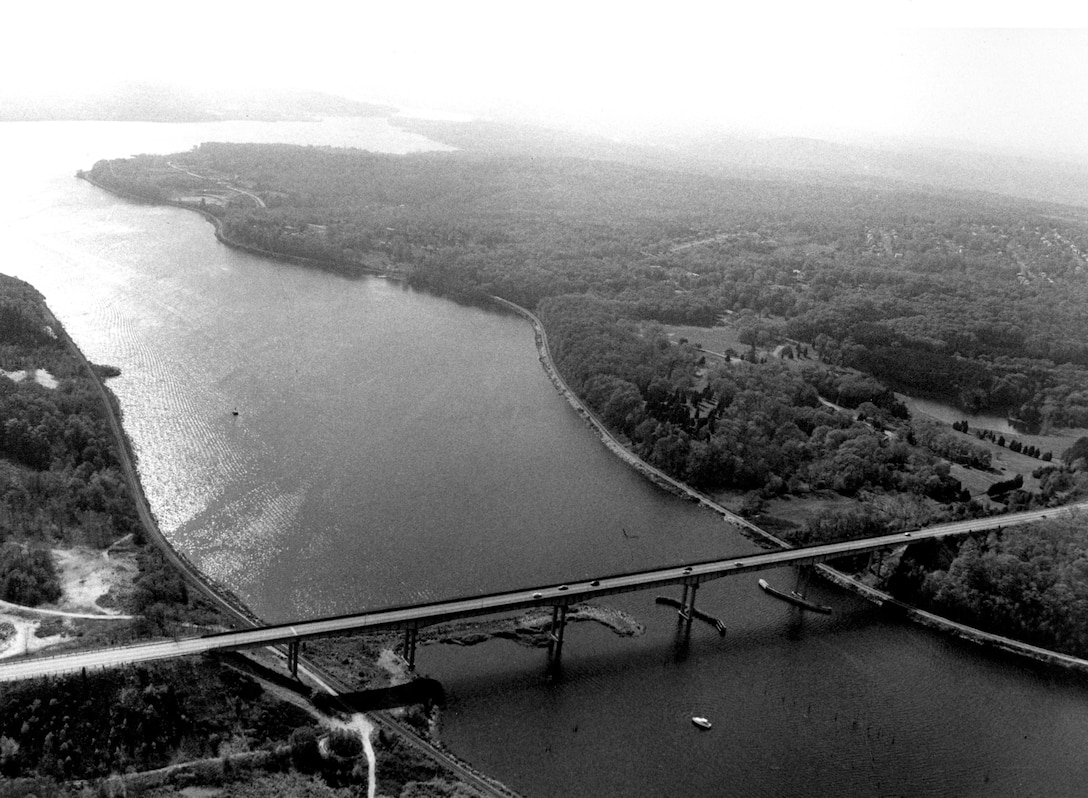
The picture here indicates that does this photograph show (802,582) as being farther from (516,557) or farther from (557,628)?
(516,557)

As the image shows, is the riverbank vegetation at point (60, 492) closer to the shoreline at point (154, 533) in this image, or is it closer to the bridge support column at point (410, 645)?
the shoreline at point (154, 533)

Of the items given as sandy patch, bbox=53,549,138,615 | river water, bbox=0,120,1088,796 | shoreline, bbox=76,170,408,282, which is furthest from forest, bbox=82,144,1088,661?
sandy patch, bbox=53,549,138,615

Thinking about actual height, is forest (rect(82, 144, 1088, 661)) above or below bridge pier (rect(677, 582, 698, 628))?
above

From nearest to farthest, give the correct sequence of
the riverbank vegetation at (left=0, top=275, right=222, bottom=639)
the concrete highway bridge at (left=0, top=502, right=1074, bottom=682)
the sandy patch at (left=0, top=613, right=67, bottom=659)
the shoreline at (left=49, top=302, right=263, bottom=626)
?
the concrete highway bridge at (left=0, top=502, right=1074, bottom=682)
the sandy patch at (left=0, top=613, right=67, bottom=659)
the riverbank vegetation at (left=0, top=275, right=222, bottom=639)
the shoreline at (left=49, top=302, right=263, bottom=626)

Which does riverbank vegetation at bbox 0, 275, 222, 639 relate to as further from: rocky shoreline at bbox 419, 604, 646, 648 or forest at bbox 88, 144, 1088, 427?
forest at bbox 88, 144, 1088, 427

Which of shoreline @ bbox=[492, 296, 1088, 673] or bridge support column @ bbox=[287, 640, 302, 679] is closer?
bridge support column @ bbox=[287, 640, 302, 679]

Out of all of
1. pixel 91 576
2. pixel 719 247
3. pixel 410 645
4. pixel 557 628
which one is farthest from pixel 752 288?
pixel 91 576

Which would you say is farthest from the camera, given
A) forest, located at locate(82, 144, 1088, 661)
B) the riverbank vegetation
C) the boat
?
forest, located at locate(82, 144, 1088, 661)
